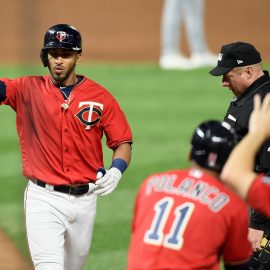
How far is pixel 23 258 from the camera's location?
7.35m

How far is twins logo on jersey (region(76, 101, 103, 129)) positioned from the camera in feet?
18.7

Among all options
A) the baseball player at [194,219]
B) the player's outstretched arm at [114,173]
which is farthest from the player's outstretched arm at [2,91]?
the baseball player at [194,219]

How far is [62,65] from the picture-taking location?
18.8ft

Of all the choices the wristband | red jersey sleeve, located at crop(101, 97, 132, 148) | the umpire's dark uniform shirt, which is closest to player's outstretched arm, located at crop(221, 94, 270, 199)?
the umpire's dark uniform shirt

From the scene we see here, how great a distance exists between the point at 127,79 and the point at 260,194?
39.8ft

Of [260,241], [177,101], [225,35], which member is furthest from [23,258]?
[225,35]

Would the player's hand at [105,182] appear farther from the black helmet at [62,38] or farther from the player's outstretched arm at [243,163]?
the player's outstretched arm at [243,163]

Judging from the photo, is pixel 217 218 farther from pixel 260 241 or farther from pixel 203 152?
pixel 260 241

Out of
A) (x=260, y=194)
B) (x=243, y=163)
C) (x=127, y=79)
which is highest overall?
(x=243, y=163)

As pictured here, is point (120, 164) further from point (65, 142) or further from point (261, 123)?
point (261, 123)

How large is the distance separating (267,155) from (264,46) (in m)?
14.8

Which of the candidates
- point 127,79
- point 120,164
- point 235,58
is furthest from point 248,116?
point 127,79

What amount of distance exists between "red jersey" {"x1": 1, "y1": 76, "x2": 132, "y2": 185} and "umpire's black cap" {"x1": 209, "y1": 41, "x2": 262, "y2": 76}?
0.73m

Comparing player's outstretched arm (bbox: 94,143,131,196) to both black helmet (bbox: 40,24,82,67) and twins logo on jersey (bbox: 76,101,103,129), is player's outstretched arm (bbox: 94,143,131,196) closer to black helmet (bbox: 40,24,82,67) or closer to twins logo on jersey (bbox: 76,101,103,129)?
twins logo on jersey (bbox: 76,101,103,129)
